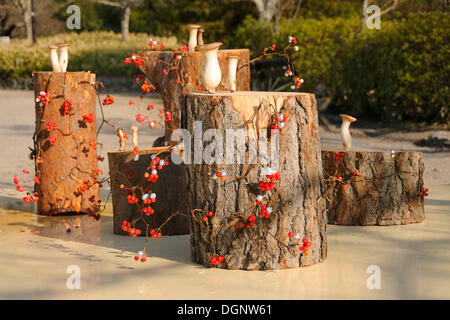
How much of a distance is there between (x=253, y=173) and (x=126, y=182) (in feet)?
4.66

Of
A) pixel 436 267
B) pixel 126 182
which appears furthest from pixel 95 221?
pixel 436 267

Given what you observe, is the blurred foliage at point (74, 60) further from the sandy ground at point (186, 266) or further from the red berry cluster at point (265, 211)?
the red berry cluster at point (265, 211)

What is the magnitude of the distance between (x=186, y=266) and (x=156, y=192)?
3.16 feet

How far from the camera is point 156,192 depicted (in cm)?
505

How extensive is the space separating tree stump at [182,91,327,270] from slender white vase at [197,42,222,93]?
0.28m

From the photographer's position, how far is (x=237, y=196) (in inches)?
160

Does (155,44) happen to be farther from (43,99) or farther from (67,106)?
(43,99)

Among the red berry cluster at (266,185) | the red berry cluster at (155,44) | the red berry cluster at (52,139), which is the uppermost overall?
the red berry cluster at (155,44)

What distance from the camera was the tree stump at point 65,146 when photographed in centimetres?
571

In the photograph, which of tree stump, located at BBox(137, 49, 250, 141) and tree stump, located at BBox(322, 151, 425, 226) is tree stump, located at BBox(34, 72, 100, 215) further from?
tree stump, located at BBox(322, 151, 425, 226)

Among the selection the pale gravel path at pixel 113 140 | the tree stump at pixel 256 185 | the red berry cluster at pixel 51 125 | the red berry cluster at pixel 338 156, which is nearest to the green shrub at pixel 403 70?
the pale gravel path at pixel 113 140

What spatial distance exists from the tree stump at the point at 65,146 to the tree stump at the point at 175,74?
58cm

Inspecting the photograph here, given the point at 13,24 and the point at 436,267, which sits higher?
the point at 13,24

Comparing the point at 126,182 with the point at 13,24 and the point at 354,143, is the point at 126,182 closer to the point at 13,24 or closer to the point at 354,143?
the point at 354,143
